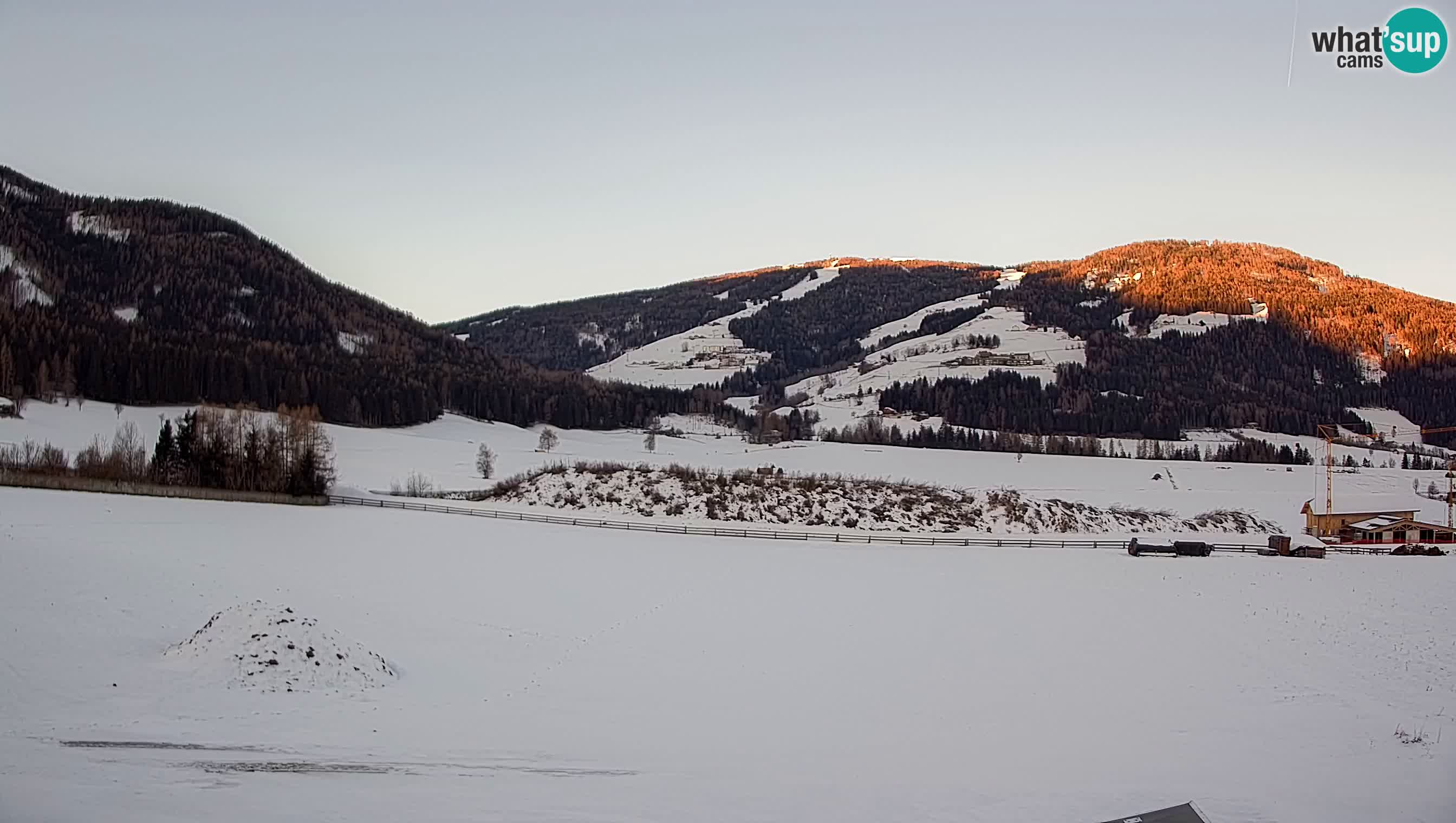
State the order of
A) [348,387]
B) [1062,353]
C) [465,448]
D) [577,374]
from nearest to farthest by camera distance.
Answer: [465,448]
[348,387]
[577,374]
[1062,353]

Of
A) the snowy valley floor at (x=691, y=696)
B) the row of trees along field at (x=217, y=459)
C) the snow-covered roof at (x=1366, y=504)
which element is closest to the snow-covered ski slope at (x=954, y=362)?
the snow-covered roof at (x=1366, y=504)

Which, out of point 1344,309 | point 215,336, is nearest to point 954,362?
point 1344,309

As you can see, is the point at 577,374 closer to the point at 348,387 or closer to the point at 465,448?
the point at 348,387

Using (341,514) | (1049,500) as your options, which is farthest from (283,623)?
(1049,500)

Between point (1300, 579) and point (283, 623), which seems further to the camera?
point (1300, 579)

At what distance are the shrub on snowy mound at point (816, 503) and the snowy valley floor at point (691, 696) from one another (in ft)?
61.9

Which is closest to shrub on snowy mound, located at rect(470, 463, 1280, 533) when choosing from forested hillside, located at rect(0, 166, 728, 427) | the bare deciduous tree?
the bare deciduous tree

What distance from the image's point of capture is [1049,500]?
5544 cm

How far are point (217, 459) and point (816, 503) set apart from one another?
31923 mm

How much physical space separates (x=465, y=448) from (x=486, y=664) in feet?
215

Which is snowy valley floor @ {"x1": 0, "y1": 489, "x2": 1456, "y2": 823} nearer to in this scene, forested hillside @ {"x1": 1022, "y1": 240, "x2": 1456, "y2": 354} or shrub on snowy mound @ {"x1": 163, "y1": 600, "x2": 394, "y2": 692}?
shrub on snowy mound @ {"x1": 163, "y1": 600, "x2": 394, "y2": 692}

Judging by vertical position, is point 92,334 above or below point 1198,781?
above

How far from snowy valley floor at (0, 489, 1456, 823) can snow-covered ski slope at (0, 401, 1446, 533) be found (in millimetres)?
33013

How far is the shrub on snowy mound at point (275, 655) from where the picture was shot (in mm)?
13492
